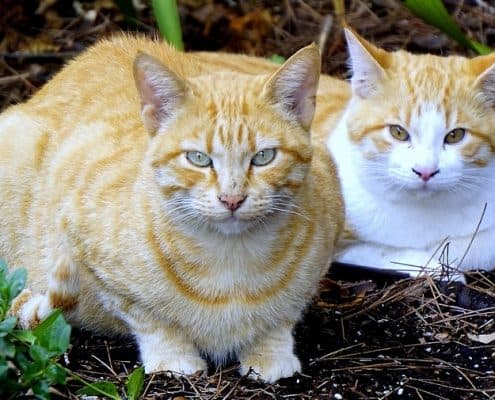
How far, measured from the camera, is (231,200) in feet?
10.0

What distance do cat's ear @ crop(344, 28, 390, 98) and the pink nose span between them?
61.7 inches

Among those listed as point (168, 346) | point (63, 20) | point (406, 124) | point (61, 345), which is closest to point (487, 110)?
point (406, 124)

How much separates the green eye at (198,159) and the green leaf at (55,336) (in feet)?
2.06

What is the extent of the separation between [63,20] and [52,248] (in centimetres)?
320

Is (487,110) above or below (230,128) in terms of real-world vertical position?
below

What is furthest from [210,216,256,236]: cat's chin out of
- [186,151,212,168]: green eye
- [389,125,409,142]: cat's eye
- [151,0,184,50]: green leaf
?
[151,0,184,50]: green leaf

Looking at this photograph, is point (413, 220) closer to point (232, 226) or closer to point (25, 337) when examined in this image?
point (232, 226)

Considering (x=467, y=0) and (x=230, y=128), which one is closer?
(x=230, y=128)

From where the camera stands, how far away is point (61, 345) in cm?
294

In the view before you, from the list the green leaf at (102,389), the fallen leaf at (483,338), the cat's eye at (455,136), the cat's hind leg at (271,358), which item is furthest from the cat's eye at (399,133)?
the green leaf at (102,389)

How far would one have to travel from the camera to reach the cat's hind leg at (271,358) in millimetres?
3465

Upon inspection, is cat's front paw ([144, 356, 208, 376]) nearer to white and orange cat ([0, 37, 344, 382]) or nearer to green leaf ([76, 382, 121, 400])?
white and orange cat ([0, 37, 344, 382])

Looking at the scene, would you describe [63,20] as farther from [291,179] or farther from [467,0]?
[291,179]

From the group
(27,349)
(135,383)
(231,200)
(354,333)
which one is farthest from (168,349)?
(354,333)
